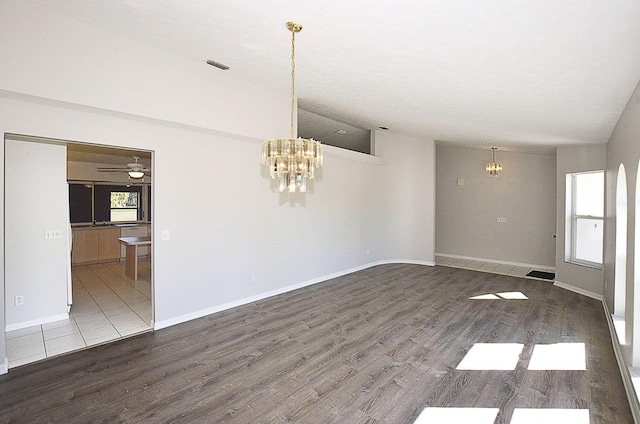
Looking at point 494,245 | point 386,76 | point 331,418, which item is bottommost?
point 331,418

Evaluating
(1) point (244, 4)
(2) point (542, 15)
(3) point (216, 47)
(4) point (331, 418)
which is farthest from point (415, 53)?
(4) point (331, 418)

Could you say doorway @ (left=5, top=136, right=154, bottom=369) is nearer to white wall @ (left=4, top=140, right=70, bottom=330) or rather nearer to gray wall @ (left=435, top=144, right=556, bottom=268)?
white wall @ (left=4, top=140, right=70, bottom=330)

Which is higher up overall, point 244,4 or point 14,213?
point 244,4

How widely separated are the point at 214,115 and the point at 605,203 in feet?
20.7

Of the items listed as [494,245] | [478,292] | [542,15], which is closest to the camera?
[542,15]

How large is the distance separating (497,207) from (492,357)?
240 inches

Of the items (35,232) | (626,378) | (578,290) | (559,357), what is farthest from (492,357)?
(35,232)

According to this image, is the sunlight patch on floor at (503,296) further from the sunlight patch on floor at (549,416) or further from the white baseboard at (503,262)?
the sunlight patch on floor at (549,416)

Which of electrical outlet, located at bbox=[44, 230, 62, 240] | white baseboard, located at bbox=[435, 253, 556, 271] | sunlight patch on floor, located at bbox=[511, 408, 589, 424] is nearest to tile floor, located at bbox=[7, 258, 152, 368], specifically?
electrical outlet, located at bbox=[44, 230, 62, 240]

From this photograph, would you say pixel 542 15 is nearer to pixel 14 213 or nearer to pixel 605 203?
pixel 605 203

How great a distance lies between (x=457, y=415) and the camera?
246 cm

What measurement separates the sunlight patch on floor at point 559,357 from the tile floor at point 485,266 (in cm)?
383

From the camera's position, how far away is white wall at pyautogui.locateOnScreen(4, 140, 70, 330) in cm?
388

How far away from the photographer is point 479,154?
873cm
